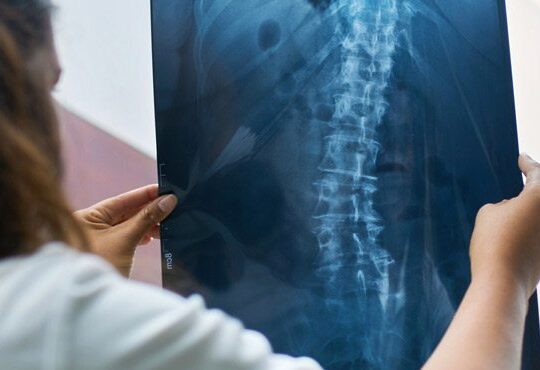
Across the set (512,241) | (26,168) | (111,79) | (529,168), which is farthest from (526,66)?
(26,168)

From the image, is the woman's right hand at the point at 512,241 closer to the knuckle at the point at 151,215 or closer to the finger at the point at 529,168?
the finger at the point at 529,168

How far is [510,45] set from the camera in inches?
37.4

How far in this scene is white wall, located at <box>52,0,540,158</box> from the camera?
3.66ft

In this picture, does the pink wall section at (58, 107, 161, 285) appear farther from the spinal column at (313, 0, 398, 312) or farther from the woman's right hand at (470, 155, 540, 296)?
the woman's right hand at (470, 155, 540, 296)

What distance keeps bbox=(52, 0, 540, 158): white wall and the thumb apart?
0.15 m

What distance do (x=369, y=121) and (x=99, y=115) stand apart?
1.50 feet

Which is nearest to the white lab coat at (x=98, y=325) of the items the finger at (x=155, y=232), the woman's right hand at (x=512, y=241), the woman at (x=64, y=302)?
the woman at (x=64, y=302)

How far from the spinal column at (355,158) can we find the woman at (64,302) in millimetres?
244

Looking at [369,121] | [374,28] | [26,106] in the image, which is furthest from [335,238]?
[26,106]

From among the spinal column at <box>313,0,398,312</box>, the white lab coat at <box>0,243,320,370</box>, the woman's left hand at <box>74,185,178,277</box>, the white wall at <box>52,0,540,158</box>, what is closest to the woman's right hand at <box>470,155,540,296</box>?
the spinal column at <box>313,0,398,312</box>

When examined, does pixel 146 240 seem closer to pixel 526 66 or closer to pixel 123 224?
pixel 123 224

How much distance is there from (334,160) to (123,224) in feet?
1.01

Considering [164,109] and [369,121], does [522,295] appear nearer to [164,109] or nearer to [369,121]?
[369,121]

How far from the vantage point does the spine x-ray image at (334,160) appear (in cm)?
85
